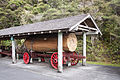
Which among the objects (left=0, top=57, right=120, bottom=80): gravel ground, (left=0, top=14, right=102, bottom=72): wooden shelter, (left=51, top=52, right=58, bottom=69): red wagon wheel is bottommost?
(left=0, top=57, right=120, bottom=80): gravel ground

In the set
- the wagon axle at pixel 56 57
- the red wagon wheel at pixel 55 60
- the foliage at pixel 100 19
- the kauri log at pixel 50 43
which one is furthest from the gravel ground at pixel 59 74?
the foliage at pixel 100 19

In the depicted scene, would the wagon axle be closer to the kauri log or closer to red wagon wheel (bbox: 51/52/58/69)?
red wagon wheel (bbox: 51/52/58/69)

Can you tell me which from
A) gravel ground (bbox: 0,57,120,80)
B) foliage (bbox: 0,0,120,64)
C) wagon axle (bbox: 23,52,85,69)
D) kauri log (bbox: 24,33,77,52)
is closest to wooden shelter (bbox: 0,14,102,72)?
kauri log (bbox: 24,33,77,52)

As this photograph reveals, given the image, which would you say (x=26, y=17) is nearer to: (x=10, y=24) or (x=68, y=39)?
(x=10, y=24)

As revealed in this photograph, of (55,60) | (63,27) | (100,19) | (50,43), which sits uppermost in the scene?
(100,19)

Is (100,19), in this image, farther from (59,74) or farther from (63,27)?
(59,74)

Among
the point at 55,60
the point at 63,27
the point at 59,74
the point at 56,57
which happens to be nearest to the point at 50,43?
the point at 56,57

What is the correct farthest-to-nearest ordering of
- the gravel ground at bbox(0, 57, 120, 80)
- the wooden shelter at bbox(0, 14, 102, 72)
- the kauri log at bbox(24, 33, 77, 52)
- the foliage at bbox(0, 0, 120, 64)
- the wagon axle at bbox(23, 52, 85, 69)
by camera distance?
the foliage at bbox(0, 0, 120, 64)
the kauri log at bbox(24, 33, 77, 52)
the wagon axle at bbox(23, 52, 85, 69)
the wooden shelter at bbox(0, 14, 102, 72)
the gravel ground at bbox(0, 57, 120, 80)

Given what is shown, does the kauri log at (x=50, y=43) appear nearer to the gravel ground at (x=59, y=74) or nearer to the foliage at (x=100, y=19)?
the gravel ground at (x=59, y=74)

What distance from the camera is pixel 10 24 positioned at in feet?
66.4

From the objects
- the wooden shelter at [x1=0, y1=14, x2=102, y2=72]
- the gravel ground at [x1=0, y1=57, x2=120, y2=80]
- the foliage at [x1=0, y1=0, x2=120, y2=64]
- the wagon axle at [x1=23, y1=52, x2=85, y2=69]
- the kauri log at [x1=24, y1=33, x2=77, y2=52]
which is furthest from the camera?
the foliage at [x1=0, y1=0, x2=120, y2=64]

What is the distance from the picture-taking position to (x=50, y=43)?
7238 millimetres

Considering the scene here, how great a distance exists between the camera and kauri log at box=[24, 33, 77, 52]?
6.70 meters

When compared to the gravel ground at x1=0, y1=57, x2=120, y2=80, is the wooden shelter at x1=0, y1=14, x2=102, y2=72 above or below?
above
